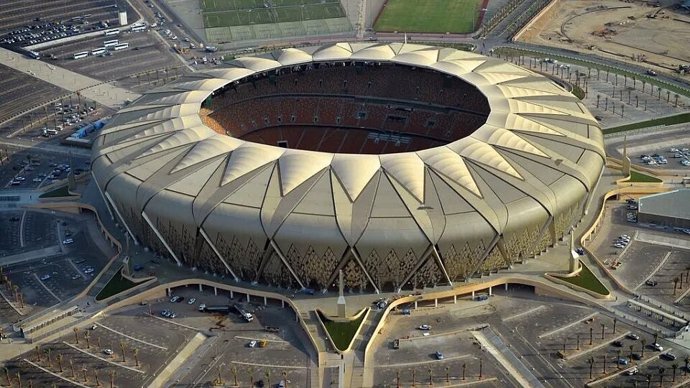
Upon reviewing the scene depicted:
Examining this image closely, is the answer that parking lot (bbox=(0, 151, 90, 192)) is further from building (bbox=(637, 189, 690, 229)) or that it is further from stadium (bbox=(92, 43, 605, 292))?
building (bbox=(637, 189, 690, 229))

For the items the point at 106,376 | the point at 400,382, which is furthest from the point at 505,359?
the point at 106,376

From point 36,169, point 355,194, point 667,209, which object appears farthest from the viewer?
point 36,169

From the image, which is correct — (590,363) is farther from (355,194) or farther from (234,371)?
(234,371)

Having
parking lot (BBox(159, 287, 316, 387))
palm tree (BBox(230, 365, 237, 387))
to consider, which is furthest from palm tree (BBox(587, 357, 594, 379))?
palm tree (BBox(230, 365, 237, 387))

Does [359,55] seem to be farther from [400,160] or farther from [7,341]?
[7,341]

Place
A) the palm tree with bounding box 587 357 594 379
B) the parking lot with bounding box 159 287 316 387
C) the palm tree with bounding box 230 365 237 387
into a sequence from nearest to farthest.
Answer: the palm tree with bounding box 587 357 594 379
the palm tree with bounding box 230 365 237 387
the parking lot with bounding box 159 287 316 387

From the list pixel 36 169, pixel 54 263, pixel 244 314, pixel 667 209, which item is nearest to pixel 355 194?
pixel 244 314

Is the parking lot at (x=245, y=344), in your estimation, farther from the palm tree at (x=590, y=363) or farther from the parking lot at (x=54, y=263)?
the palm tree at (x=590, y=363)
